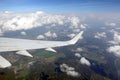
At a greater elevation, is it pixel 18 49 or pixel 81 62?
pixel 18 49

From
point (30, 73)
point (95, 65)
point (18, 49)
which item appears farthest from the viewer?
point (95, 65)

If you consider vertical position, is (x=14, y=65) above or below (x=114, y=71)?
above

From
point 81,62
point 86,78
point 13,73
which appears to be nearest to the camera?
point 13,73

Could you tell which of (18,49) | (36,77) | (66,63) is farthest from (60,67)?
(18,49)

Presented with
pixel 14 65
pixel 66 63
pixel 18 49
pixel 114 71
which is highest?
pixel 18 49

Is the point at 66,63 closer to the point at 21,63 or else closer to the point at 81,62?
the point at 81,62

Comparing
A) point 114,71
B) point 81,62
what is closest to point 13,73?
point 81,62

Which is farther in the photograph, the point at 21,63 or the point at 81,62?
the point at 81,62

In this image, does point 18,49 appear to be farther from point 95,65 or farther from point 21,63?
point 95,65

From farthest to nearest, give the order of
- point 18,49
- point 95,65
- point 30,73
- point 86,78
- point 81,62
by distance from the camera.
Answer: point 81,62 < point 95,65 < point 86,78 < point 30,73 < point 18,49
